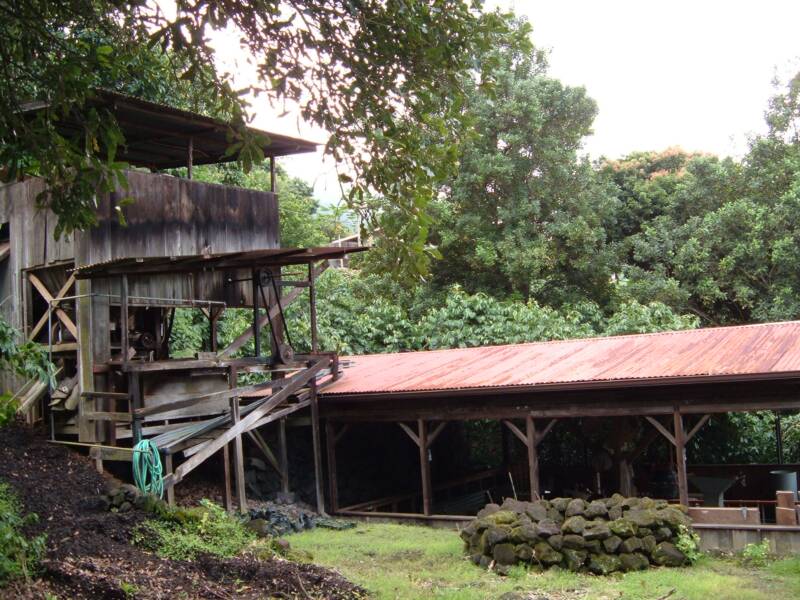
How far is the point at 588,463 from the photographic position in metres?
19.1

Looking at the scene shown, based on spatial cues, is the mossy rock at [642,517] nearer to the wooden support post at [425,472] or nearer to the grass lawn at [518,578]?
the grass lawn at [518,578]

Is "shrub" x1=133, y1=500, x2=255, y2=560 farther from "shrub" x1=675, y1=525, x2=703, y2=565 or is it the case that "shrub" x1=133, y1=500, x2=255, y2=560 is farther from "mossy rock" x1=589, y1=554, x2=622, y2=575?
"shrub" x1=675, y1=525, x2=703, y2=565

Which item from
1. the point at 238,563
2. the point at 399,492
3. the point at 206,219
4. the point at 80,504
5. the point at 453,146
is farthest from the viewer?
the point at 399,492

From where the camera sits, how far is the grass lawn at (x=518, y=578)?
9.42 m

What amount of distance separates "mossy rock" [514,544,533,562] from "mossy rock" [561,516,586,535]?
1.68ft

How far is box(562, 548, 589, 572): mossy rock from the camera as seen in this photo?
420 inches

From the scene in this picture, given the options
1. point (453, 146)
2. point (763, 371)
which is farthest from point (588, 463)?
point (453, 146)

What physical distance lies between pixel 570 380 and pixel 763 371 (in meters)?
2.71

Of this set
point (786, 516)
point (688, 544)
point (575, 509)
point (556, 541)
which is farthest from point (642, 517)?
point (786, 516)

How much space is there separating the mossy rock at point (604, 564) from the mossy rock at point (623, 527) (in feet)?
1.00

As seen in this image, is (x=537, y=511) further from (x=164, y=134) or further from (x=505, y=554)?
(x=164, y=134)

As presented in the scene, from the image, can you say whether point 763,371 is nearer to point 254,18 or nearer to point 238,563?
point 238,563

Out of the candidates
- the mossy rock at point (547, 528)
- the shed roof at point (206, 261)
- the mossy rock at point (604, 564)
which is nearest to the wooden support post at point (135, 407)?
the shed roof at point (206, 261)

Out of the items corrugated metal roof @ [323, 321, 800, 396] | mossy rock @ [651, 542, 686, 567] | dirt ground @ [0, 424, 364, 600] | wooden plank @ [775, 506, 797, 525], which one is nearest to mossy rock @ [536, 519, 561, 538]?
mossy rock @ [651, 542, 686, 567]
